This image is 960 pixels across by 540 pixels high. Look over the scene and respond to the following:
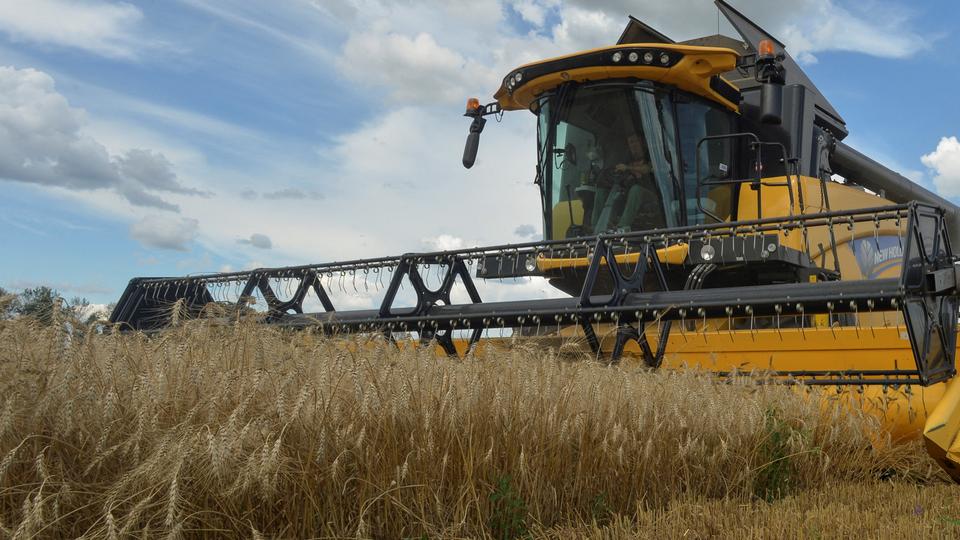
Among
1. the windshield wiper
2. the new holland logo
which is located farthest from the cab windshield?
the new holland logo

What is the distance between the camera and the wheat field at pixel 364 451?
198 centimetres

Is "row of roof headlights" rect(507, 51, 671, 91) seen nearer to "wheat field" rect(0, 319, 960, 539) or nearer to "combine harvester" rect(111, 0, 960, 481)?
"combine harvester" rect(111, 0, 960, 481)

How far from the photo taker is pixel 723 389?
12.0ft

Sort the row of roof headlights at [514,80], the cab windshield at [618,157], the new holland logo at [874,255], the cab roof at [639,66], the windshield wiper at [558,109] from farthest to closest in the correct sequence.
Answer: the new holland logo at [874,255] < the row of roof headlights at [514,80] < the windshield wiper at [558,109] < the cab windshield at [618,157] < the cab roof at [639,66]

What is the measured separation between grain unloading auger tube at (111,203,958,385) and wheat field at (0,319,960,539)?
0.98 metres

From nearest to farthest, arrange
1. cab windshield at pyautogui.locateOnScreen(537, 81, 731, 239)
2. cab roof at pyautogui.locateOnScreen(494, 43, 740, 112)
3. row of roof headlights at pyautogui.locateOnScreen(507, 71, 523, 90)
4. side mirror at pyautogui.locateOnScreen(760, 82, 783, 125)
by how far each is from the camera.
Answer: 1. side mirror at pyautogui.locateOnScreen(760, 82, 783, 125)
2. cab roof at pyautogui.locateOnScreen(494, 43, 740, 112)
3. cab windshield at pyautogui.locateOnScreen(537, 81, 731, 239)
4. row of roof headlights at pyautogui.locateOnScreen(507, 71, 523, 90)

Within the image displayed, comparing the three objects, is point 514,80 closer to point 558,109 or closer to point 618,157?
point 558,109

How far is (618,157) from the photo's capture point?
6320 millimetres

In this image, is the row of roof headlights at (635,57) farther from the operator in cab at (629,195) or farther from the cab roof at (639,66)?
the operator in cab at (629,195)

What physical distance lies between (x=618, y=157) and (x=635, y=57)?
74cm

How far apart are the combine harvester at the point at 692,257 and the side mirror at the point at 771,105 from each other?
0.04ft

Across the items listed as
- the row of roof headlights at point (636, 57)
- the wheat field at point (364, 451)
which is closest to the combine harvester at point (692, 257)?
the row of roof headlights at point (636, 57)

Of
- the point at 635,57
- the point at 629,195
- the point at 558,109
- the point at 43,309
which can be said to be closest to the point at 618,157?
the point at 629,195

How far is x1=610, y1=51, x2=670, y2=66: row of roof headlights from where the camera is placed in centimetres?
611
